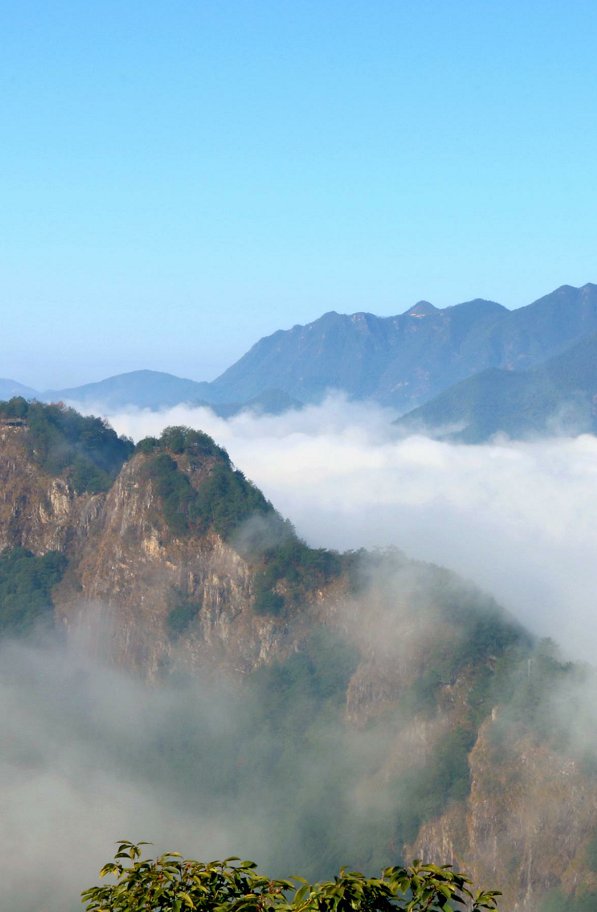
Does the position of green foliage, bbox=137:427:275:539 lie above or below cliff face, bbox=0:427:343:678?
above

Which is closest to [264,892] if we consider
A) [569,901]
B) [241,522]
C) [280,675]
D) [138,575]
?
[569,901]

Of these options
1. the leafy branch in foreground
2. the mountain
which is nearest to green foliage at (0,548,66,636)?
the mountain

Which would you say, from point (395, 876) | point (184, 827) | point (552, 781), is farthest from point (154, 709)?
point (395, 876)

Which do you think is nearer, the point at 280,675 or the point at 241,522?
the point at 280,675

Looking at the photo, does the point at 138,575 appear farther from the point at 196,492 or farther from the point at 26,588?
the point at 26,588

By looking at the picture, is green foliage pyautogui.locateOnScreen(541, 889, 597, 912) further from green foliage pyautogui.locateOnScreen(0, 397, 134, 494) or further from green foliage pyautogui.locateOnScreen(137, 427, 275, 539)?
green foliage pyautogui.locateOnScreen(0, 397, 134, 494)

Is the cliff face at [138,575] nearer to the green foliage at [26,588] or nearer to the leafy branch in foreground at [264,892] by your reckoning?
the green foliage at [26,588]
